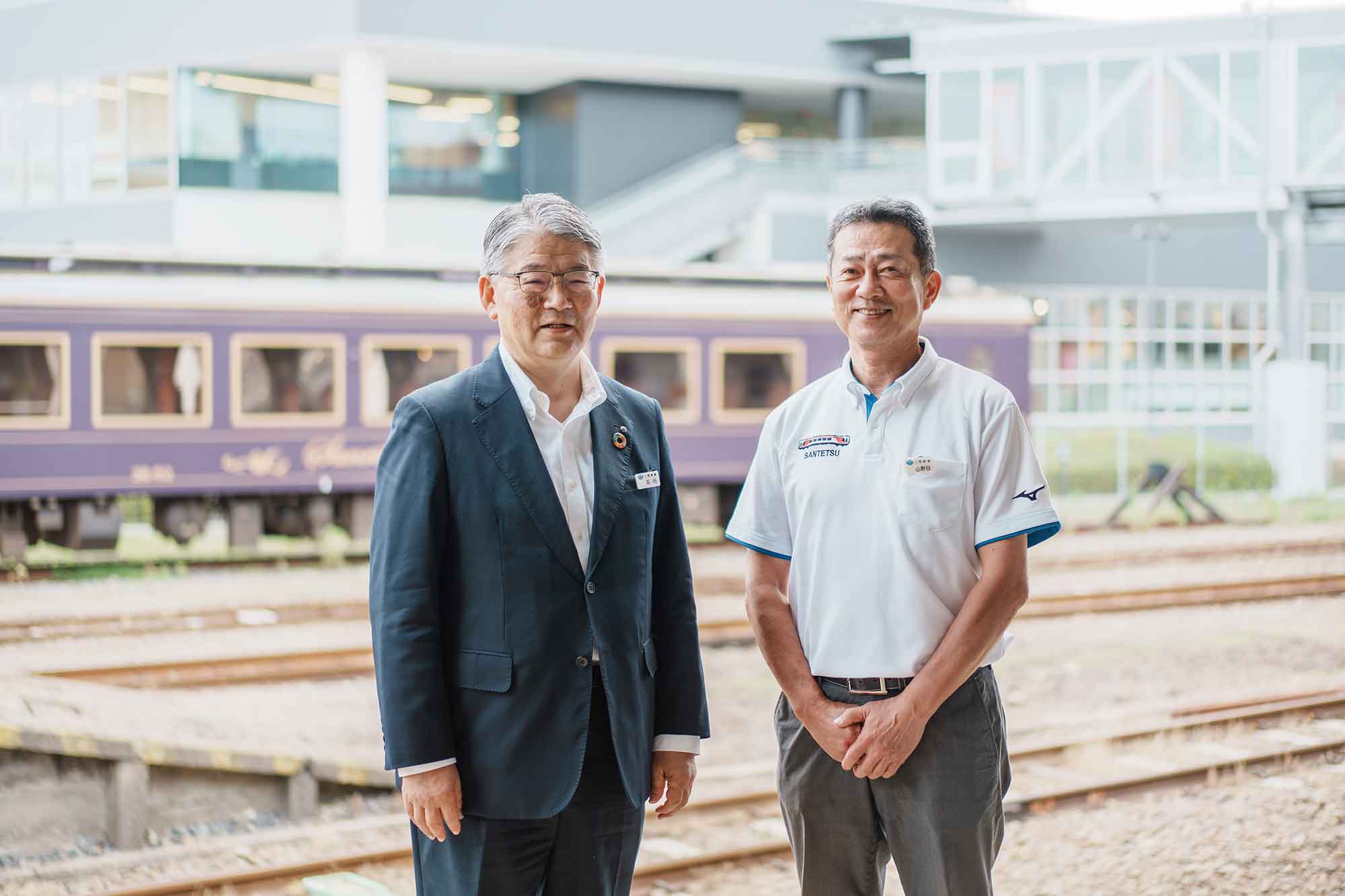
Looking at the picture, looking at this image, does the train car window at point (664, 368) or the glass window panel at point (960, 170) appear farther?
the glass window panel at point (960, 170)

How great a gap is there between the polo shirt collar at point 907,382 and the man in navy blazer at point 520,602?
1.79 ft

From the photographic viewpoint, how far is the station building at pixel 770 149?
22.9 metres

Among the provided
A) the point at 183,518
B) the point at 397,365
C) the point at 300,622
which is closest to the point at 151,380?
the point at 183,518

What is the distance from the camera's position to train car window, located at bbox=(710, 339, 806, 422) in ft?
51.8

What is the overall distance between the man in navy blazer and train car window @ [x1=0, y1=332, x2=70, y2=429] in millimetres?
11470

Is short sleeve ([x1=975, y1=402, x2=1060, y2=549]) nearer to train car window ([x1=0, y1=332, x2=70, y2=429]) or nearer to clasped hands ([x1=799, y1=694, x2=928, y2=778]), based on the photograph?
clasped hands ([x1=799, y1=694, x2=928, y2=778])

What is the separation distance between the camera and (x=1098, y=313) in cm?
2786

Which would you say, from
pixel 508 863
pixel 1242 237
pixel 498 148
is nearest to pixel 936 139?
pixel 1242 237

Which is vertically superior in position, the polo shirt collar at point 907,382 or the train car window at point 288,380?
the train car window at point 288,380

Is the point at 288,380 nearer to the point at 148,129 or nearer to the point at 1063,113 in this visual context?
the point at 1063,113

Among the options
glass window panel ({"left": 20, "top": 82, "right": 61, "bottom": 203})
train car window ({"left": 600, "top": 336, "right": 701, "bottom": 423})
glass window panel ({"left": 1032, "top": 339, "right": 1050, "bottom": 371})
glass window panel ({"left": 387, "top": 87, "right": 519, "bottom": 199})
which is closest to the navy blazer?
train car window ({"left": 600, "top": 336, "right": 701, "bottom": 423})

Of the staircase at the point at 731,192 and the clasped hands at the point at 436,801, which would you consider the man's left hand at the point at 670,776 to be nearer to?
the clasped hands at the point at 436,801

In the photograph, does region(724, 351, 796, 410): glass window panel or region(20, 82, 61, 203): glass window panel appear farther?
region(20, 82, 61, 203): glass window panel

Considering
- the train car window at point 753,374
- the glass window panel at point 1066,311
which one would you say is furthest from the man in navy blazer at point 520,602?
the glass window panel at point 1066,311
